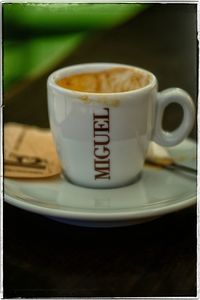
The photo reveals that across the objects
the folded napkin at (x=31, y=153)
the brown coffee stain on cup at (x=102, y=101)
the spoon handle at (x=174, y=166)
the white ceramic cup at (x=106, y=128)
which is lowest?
the spoon handle at (x=174, y=166)

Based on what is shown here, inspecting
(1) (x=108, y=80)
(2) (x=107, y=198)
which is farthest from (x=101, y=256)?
(1) (x=108, y=80)

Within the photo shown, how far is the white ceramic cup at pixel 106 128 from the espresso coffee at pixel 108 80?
0.06 ft

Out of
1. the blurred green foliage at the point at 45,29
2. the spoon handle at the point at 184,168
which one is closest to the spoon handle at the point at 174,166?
the spoon handle at the point at 184,168

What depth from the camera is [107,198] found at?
473 millimetres

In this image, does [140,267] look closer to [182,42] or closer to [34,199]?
[34,199]

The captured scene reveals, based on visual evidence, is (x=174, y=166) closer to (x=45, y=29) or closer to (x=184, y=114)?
(x=184, y=114)

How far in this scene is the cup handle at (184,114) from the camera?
0.49 metres

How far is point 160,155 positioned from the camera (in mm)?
548

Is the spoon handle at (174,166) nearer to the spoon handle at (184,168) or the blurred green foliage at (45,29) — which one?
the spoon handle at (184,168)

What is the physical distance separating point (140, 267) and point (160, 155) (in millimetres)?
156

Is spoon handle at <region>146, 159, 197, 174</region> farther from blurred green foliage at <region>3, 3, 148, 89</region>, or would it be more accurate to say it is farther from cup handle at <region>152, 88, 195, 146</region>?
blurred green foliage at <region>3, 3, 148, 89</region>

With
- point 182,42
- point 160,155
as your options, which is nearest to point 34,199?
point 160,155

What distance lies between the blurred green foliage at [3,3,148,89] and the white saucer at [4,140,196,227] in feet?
0.33

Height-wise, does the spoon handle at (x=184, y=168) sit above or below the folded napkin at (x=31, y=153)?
below
